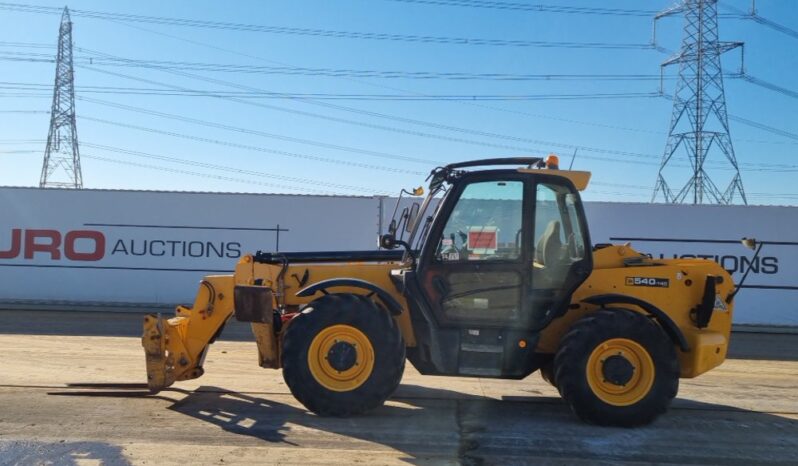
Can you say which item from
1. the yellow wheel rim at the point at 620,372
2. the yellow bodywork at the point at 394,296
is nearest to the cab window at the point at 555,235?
the yellow bodywork at the point at 394,296

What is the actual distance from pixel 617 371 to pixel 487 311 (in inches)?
48.8

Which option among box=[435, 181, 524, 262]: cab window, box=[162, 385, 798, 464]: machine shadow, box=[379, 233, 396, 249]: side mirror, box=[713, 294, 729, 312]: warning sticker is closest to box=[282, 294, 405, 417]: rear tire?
box=[162, 385, 798, 464]: machine shadow

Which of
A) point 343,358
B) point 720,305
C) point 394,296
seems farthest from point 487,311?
point 720,305

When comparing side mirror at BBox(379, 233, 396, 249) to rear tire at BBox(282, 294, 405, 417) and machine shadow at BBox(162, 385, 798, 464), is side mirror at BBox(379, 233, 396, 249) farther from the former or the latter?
machine shadow at BBox(162, 385, 798, 464)

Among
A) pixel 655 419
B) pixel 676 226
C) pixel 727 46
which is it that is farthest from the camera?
pixel 727 46

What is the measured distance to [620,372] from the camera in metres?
5.96

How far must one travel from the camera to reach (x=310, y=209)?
15.4 metres

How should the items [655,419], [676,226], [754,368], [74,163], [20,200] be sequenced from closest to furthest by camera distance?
[655,419] < [754,368] < [676,226] < [20,200] < [74,163]

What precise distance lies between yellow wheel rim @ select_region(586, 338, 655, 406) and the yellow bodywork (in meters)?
0.49

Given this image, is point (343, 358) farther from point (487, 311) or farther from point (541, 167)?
point (541, 167)

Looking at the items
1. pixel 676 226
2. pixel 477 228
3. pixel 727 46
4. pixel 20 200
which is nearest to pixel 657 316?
pixel 477 228

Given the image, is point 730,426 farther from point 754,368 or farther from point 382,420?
point 754,368

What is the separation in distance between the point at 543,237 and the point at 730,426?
242cm

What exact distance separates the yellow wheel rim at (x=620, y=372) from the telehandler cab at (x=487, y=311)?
11 mm
